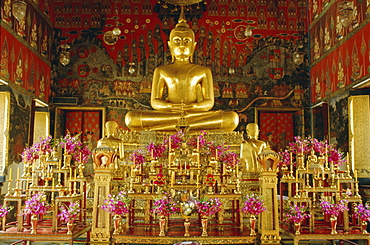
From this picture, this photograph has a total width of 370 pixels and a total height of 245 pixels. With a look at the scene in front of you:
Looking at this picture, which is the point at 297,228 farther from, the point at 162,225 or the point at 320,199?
the point at 162,225

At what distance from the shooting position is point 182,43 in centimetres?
864

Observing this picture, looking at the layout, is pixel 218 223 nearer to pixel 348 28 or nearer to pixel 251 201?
pixel 251 201

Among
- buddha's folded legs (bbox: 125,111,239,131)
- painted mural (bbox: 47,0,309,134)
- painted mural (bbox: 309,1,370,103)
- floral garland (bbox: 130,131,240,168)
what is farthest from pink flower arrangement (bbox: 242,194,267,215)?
painted mural (bbox: 47,0,309,134)

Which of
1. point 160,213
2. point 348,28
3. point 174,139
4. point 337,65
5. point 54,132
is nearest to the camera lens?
point 160,213

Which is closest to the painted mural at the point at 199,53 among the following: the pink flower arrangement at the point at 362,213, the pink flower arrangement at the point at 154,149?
the pink flower arrangement at the point at 154,149

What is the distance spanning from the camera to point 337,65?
830 cm

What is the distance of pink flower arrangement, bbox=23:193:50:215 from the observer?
434cm

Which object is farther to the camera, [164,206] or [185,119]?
[185,119]

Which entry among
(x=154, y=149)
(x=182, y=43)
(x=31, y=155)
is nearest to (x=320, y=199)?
(x=154, y=149)

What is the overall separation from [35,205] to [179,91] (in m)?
4.85

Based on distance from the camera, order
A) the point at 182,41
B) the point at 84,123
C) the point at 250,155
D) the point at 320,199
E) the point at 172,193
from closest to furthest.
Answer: the point at 320,199 → the point at 172,193 → the point at 250,155 → the point at 182,41 → the point at 84,123

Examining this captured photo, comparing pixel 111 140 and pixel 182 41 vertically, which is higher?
pixel 182 41

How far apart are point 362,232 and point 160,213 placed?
2.40 metres

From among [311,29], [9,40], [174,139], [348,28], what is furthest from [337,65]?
[9,40]
